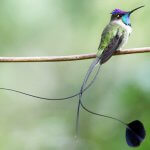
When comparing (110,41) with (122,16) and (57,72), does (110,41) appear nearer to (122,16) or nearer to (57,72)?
(122,16)

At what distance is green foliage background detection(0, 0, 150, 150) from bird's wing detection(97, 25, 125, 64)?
23cm

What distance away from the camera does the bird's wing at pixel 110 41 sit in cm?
294

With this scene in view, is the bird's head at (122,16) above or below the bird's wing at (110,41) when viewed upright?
above

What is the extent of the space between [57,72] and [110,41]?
301 centimetres

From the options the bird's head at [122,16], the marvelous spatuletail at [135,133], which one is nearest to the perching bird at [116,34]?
the bird's head at [122,16]

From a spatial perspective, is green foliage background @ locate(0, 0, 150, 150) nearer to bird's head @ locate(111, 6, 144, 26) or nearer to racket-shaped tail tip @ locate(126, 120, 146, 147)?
bird's head @ locate(111, 6, 144, 26)

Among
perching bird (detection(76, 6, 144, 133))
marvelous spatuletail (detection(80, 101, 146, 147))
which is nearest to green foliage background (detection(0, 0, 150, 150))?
perching bird (detection(76, 6, 144, 133))

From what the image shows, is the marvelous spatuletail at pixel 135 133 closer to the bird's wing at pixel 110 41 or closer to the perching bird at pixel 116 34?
the bird's wing at pixel 110 41

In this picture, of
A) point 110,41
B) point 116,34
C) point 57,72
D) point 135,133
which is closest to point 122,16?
point 116,34

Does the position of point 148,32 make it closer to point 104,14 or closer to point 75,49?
point 104,14

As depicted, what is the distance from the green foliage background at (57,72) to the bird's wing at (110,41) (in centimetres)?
23

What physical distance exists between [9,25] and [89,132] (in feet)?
7.07

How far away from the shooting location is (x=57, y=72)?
620cm

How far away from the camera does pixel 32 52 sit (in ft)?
21.2
